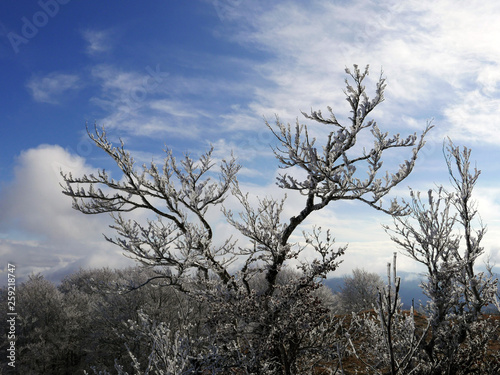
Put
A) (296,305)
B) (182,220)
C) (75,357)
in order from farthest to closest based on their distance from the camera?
(75,357)
(182,220)
(296,305)

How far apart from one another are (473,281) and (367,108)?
167 inches

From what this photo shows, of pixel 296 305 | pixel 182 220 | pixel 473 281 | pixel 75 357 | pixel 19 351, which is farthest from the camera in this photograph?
pixel 75 357

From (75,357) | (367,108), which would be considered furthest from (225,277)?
(75,357)

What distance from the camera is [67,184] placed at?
27.0ft

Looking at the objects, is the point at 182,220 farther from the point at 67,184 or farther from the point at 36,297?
the point at 36,297

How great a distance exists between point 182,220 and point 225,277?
1911 millimetres

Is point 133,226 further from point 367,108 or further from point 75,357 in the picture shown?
point 75,357

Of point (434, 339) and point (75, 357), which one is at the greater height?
point (434, 339)

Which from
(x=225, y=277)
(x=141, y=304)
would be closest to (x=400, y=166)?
(x=225, y=277)

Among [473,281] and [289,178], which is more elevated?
[289,178]

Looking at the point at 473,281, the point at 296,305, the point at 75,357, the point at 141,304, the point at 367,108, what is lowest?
the point at 75,357

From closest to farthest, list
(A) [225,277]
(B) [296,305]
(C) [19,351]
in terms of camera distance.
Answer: (B) [296,305], (A) [225,277], (C) [19,351]

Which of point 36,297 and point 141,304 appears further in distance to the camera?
point 36,297

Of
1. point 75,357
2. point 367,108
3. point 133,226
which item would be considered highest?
point 367,108
